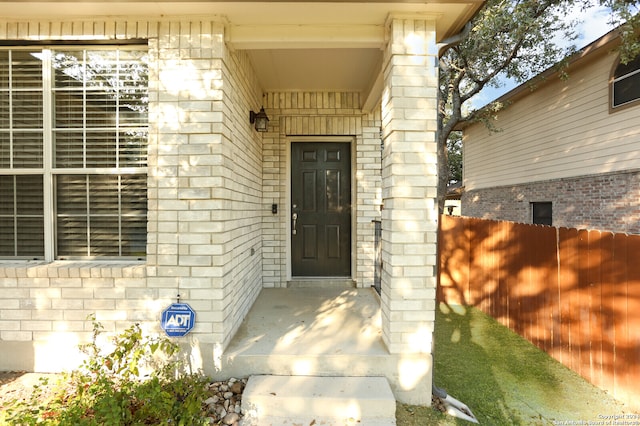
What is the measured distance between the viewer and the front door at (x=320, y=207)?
4449mm

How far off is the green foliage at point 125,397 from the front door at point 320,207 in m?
2.30

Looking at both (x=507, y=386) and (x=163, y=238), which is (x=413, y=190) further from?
(x=163, y=238)

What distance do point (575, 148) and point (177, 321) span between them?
26.6 feet

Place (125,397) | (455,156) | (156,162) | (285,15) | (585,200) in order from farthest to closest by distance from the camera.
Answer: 1. (455,156)
2. (585,200)
3. (156,162)
4. (285,15)
5. (125,397)

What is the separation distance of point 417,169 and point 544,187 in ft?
22.9

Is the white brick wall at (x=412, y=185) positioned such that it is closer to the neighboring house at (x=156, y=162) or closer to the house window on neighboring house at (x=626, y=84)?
the neighboring house at (x=156, y=162)

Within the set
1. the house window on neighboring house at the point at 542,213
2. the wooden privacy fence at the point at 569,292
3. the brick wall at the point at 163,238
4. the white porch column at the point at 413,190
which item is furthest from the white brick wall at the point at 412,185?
the house window on neighboring house at the point at 542,213

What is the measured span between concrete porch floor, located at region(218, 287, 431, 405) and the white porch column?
51 mm

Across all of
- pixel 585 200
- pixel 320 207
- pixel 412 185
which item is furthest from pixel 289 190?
pixel 585 200

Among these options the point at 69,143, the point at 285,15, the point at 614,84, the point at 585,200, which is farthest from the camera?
the point at 585,200

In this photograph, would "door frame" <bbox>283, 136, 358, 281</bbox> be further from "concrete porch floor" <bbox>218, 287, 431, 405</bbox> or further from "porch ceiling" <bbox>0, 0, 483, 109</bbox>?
"porch ceiling" <bbox>0, 0, 483, 109</bbox>

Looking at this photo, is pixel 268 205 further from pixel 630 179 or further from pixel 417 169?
pixel 630 179

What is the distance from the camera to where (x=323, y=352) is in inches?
97.0

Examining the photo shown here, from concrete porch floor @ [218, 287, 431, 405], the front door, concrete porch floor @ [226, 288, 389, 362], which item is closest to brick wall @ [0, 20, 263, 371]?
concrete porch floor @ [218, 287, 431, 405]
